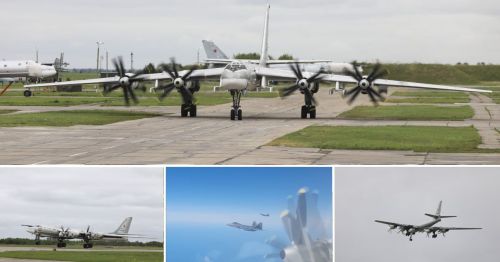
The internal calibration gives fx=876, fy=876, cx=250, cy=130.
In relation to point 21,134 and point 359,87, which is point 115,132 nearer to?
point 21,134

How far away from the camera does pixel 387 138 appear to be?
35.1 meters

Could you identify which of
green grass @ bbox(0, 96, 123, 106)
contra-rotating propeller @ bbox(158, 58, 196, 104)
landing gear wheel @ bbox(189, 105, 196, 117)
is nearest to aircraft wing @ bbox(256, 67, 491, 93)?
contra-rotating propeller @ bbox(158, 58, 196, 104)

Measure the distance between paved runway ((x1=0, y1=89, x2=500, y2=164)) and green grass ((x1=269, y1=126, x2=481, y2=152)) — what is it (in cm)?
90

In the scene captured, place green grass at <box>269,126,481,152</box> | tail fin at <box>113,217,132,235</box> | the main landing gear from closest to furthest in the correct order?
tail fin at <box>113,217,132,235</box>
green grass at <box>269,126,481,152</box>
the main landing gear

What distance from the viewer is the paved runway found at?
89.9ft

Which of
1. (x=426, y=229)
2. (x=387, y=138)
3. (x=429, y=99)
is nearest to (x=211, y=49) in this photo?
(x=429, y=99)

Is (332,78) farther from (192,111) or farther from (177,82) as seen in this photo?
(177,82)

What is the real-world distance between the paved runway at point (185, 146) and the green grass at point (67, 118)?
215 centimetres

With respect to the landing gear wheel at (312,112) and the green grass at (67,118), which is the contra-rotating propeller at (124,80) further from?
the landing gear wheel at (312,112)

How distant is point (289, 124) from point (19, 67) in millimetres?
63798

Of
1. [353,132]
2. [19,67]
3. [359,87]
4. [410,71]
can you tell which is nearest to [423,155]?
[353,132]

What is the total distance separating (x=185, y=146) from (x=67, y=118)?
17079mm

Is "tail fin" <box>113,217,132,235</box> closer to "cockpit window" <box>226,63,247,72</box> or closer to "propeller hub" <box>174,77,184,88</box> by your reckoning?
"cockpit window" <box>226,63,247,72</box>

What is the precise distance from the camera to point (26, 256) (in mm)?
23562
